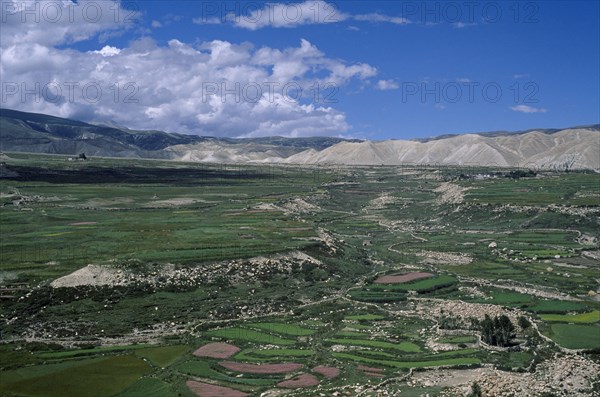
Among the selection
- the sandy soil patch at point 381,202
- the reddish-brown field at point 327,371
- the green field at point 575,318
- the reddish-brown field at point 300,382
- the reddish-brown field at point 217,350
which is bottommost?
the reddish-brown field at point 300,382

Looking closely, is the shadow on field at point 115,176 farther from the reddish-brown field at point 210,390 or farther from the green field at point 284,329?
the reddish-brown field at point 210,390

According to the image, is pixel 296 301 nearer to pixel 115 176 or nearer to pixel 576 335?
pixel 576 335

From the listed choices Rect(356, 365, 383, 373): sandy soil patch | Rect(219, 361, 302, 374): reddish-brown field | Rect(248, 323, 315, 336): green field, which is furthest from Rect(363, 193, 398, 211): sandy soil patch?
Rect(219, 361, 302, 374): reddish-brown field

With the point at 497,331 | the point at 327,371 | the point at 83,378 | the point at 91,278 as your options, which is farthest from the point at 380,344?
the point at 91,278

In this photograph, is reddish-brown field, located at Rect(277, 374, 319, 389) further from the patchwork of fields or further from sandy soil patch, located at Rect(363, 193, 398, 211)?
sandy soil patch, located at Rect(363, 193, 398, 211)

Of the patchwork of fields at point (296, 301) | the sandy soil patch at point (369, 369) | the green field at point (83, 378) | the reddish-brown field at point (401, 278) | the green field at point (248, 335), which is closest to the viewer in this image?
the green field at point (83, 378)

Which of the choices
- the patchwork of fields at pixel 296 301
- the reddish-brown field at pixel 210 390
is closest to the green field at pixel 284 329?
the patchwork of fields at pixel 296 301
